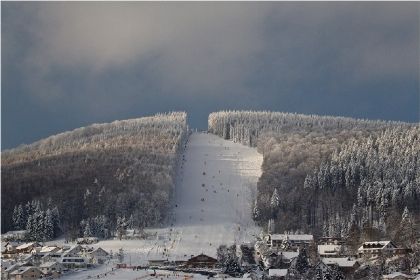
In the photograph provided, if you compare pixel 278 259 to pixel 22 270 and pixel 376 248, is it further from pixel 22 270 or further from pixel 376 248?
pixel 22 270

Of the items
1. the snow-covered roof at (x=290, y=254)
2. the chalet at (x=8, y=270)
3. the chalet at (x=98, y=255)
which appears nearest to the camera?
the chalet at (x=8, y=270)

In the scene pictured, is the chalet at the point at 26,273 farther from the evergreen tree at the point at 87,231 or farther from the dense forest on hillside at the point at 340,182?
the dense forest on hillside at the point at 340,182

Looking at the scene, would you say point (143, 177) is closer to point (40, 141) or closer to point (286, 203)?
point (286, 203)

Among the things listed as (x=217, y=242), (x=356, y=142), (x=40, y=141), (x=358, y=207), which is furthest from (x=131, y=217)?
(x=40, y=141)

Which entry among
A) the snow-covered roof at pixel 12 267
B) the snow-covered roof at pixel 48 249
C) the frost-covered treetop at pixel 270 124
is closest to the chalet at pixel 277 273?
the snow-covered roof at pixel 12 267

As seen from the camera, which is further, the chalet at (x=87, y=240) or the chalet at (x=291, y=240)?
the chalet at (x=87, y=240)

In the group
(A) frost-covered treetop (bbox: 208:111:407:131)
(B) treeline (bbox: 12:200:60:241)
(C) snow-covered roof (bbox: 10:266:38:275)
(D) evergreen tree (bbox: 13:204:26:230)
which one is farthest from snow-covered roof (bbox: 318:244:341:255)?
(A) frost-covered treetop (bbox: 208:111:407:131)

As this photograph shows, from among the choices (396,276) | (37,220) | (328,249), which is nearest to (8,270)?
(328,249)
